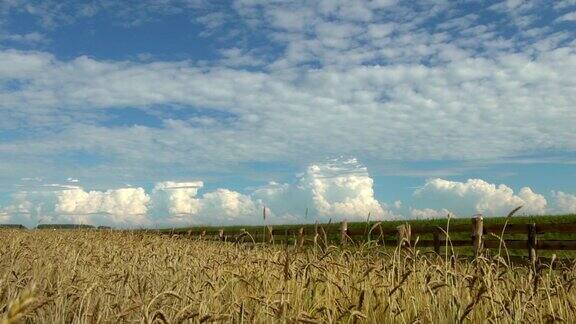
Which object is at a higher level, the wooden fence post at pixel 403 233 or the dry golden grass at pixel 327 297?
the wooden fence post at pixel 403 233

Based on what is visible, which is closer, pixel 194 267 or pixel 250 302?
pixel 250 302

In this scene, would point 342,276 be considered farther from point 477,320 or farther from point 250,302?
point 477,320

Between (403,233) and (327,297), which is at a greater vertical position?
(403,233)

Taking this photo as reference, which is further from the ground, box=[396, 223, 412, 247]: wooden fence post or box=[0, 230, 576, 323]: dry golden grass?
box=[396, 223, 412, 247]: wooden fence post

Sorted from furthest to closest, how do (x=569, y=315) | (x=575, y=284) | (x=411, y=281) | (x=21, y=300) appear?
1. (x=575, y=284)
2. (x=411, y=281)
3. (x=569, y=315)
4. (x=21, y=300)

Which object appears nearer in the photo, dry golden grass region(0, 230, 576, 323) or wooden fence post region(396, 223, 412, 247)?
dry golden grass region(0, 230, 576, 323)

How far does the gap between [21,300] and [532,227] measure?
17028 mm

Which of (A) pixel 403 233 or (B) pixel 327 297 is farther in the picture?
(B) pixel 327 297

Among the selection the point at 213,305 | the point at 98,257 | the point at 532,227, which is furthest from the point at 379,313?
the point at 532,227

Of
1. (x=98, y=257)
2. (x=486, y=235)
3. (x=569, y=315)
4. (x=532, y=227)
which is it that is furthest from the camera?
(x=486, y=235)

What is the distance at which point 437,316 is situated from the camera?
4.23 meters

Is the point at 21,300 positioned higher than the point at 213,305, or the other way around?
the point at 21,300

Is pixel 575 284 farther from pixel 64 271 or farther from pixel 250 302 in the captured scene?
pixel 64 271

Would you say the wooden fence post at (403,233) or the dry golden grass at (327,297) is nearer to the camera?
the dry golden grass at (327,297)
